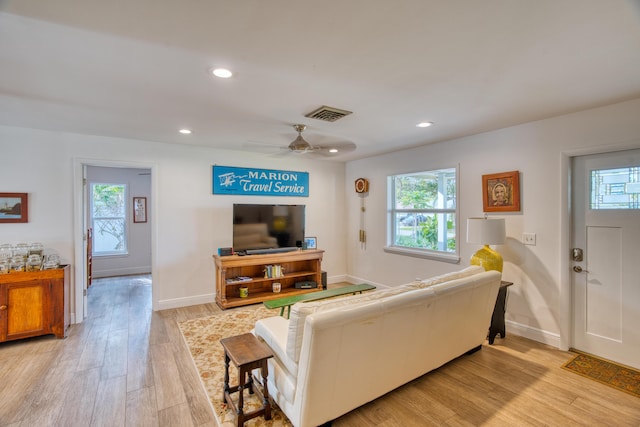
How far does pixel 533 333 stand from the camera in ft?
10.9

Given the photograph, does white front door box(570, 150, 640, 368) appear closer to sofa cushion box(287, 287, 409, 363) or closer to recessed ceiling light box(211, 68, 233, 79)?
sofa cushion box(287, 287, 409, 363)

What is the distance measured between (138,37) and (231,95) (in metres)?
0.90

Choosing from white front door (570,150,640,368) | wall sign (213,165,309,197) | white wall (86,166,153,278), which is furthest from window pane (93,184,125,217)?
white front door (570,150,640,368)

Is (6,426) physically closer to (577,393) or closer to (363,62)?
(363,62)

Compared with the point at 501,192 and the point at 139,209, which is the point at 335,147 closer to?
the point at 501,192

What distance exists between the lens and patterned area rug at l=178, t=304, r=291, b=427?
212cm

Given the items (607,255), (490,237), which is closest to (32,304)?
(490,237)

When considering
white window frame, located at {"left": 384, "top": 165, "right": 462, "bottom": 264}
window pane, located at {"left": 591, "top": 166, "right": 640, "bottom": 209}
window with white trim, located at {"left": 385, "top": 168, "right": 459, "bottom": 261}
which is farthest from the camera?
window with white trim, located at {"left": 385, "top": 168, "right": 459, "bottom": 261}

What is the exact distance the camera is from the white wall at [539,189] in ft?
9.43

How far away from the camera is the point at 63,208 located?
380 cm

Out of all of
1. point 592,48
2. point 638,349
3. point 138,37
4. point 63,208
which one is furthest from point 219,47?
point 638,349

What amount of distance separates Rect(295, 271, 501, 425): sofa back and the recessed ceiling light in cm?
170

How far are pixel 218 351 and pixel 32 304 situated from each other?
2097 mm

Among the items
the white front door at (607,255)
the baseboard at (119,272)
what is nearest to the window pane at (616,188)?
the white front door at (607,255)
